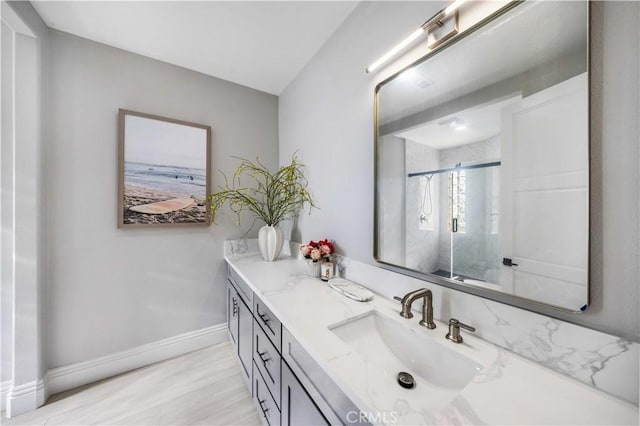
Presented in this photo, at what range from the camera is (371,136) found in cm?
126

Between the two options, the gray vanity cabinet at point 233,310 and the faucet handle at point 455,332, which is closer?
the faucet handle at point 455,332

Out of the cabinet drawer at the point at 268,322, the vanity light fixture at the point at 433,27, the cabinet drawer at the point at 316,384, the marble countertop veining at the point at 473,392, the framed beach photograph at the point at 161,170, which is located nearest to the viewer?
the marble countertop veining at the point at 473,392

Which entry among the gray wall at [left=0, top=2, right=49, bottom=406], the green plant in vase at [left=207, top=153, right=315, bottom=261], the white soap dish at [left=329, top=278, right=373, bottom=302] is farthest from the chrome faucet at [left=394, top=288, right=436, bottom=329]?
the gray wall at [left=0, top=2, right=49, bottom=406]

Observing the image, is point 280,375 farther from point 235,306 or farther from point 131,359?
point 131,359

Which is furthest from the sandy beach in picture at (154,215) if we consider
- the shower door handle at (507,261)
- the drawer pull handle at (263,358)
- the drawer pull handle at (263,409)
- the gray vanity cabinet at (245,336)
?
the shower door handle at (507,261)

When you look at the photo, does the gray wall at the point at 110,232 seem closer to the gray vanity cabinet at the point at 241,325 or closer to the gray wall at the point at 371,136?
the gray vanity cabinet at the point at 241,325

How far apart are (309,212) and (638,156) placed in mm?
1581

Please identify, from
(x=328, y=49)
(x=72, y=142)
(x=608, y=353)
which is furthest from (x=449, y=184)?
(x=72, y=142)

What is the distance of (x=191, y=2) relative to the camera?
130 centimetres

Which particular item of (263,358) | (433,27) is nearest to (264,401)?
(263,358)

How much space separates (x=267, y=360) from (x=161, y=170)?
1613 mm

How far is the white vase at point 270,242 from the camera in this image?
187cm

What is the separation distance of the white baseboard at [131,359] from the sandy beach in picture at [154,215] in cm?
97

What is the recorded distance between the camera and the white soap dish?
1.08 m
